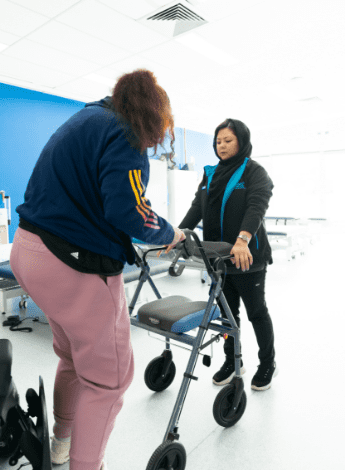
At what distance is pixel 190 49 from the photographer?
4176mm

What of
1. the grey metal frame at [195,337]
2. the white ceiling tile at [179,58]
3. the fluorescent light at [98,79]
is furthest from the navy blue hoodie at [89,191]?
the fluorescent light at [98,79]

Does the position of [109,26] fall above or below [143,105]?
above

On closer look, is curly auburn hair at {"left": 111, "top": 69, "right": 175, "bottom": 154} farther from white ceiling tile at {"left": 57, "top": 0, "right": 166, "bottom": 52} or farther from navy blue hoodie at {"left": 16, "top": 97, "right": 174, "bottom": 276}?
white ceiling tile at {"left": 57, "top": 0, "right": 166, "bottom": 52}

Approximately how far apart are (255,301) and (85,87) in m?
4.99

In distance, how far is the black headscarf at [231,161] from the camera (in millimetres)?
1751

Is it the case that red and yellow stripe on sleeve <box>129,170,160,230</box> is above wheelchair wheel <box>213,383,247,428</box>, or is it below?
above

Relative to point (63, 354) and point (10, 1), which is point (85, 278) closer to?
point (63, 354)

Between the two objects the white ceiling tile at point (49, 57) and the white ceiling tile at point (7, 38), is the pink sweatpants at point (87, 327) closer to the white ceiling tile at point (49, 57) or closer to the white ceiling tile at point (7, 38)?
the white ceiling tile at point (7, 38)

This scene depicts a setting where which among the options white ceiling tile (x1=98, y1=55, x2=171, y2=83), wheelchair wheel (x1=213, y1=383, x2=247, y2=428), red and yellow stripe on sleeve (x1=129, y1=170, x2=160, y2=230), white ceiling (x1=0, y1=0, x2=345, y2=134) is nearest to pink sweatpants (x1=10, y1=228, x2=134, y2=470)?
red and yellow stripe on sleeve (x1=129, y1=170, x2=160, y2=230)

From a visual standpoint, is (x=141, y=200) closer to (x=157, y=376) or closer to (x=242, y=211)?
(x=242, y=211)

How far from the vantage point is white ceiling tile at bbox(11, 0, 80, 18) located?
10.1ft

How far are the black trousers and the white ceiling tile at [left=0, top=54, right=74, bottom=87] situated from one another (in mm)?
4163

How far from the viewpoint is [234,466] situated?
134 cm

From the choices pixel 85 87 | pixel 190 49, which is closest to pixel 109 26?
pixel 190 49
